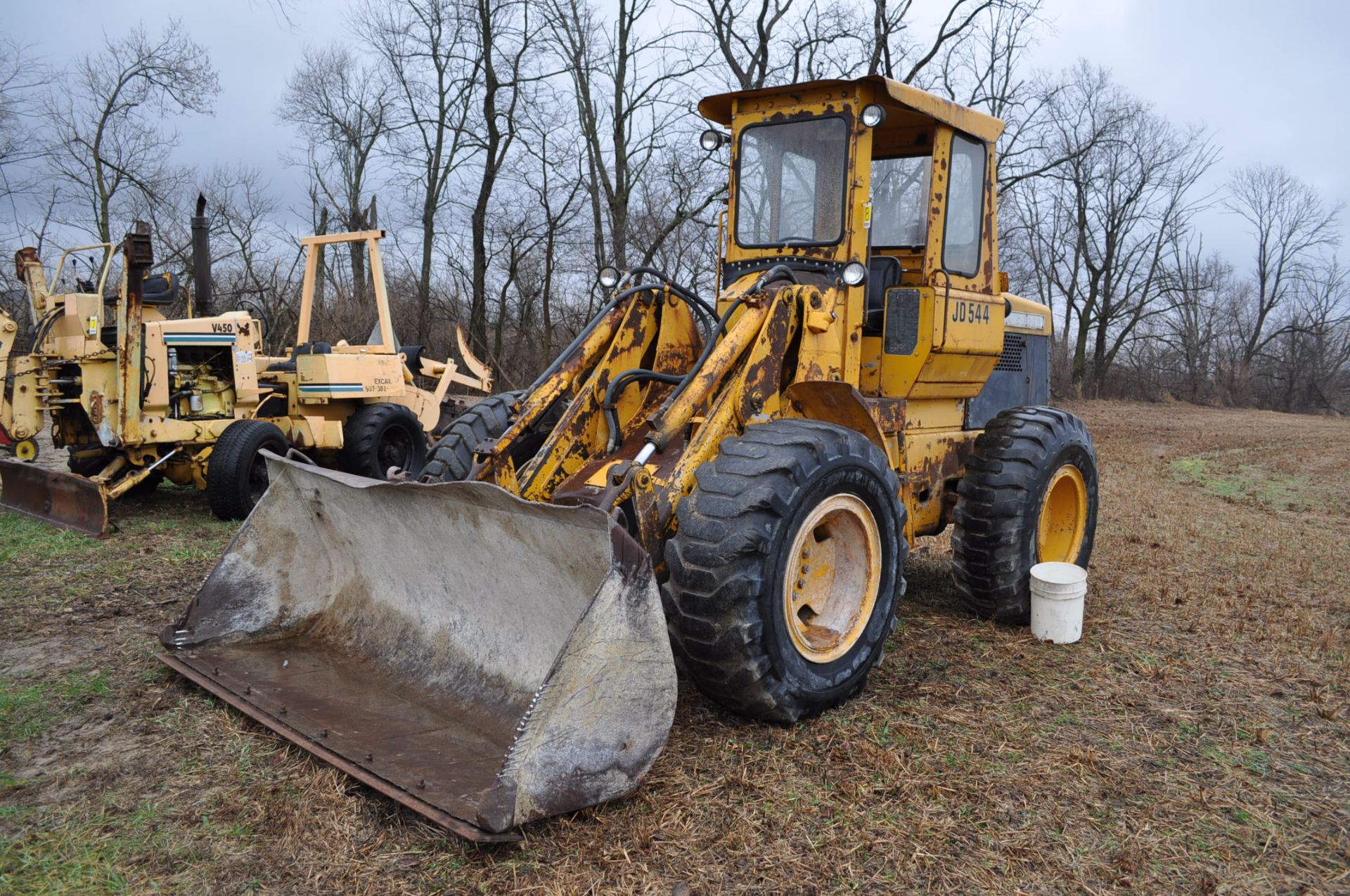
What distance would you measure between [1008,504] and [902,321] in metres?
1.11

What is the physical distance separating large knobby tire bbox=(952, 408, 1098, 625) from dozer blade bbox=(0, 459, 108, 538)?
5.98 m

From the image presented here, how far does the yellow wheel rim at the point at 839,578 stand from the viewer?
158 inches

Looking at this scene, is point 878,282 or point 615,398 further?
point 878,282

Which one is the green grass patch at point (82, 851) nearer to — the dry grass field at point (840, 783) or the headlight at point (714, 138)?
the dry grass field at point (840, 783)

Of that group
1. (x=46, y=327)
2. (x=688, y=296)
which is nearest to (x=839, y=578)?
(x=688, y=296)

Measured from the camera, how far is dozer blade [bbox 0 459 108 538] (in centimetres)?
704

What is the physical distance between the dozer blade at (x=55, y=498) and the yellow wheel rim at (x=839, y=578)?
18.1 ft

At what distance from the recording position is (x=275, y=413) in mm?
8953

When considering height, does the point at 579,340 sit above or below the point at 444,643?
above

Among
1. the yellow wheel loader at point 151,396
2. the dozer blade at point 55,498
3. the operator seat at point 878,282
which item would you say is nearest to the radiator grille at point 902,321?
the operator seat at point 878,282

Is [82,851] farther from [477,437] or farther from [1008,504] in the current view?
[1008,504]

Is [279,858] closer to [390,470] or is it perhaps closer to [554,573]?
[554,573]

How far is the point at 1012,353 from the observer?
6.06 m

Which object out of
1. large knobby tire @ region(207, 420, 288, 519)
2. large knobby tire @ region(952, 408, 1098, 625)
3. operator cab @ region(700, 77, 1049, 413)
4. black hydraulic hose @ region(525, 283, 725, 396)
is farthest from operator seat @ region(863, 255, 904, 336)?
large knobby tire @ region(207, 420, 288, 519)
